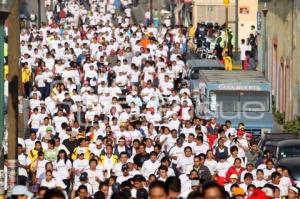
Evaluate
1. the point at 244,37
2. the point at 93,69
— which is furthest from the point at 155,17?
the point at 93,69

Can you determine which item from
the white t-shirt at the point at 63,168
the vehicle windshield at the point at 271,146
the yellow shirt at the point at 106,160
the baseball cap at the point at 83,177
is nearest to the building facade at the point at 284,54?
A: the vehicle windshield at the point at 271,146

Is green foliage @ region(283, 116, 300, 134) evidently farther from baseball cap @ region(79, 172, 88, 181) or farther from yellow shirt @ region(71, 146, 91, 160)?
baseball cap @ region(79, 172, 88, 181)

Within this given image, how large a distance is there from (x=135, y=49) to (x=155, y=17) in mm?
24962

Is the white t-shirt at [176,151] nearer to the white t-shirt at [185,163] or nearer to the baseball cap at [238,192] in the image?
the white t-shirt at [185,163]

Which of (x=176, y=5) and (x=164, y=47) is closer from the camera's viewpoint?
(x=164, y=47)

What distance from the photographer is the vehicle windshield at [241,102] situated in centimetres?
3647

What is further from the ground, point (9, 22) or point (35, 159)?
point (9, 22)

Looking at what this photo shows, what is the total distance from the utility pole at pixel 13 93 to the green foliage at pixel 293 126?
12.4m

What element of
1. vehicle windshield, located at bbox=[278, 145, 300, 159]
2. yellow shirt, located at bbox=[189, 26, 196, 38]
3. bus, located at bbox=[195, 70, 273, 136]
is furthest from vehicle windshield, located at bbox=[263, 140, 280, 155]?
yellow shirt, located at bbox=[189, 26, 196, 38]

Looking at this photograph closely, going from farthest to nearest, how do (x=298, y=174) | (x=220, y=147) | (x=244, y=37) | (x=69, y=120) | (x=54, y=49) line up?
(x=244, y=37) < (x=54, y=49) < (x=69, y=120) < (x=220, y=147) < (x=298, y=174)

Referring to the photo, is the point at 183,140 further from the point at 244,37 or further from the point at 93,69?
the point at 244,37

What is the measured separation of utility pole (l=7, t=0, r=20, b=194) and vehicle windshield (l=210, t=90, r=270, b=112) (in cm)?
867

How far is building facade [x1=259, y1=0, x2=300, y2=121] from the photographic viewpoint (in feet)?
140

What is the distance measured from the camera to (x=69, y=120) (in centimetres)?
3488
